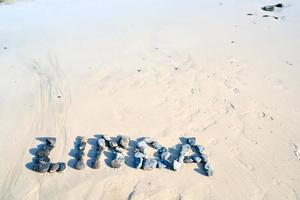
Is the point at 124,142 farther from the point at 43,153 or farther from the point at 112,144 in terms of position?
the point at 43,153

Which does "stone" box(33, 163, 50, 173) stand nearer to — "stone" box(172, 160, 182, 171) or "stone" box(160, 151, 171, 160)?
"stone" box(160, 151, 171, 160)

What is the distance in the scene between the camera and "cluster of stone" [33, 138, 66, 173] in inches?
196

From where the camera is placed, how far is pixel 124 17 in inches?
378

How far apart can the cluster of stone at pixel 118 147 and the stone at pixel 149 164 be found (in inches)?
13.4

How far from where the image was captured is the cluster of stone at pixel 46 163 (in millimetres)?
4969

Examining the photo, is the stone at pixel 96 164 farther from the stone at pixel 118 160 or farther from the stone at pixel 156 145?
the stone at pixel 156 145

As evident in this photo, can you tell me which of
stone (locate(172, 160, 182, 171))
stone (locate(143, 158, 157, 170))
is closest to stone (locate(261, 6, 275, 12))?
stone (locate(172, 160, 182, 171))

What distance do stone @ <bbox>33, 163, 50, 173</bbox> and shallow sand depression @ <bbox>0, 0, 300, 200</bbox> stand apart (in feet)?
0.24

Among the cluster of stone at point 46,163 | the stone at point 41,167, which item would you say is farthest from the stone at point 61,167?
the stone at point 41,167

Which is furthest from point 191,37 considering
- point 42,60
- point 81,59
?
point 42,60

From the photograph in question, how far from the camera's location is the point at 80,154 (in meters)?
5.23

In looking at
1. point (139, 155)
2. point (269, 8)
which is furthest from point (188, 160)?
point (269, 8)

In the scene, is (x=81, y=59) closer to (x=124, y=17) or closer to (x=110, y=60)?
(x=110, y=60)

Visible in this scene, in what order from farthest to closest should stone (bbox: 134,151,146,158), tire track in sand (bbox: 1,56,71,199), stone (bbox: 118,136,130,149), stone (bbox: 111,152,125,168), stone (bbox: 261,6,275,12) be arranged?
1. stone (bbox: 261,6,275,12)
2. stone (bbox: 118,136,130,149)
3. stone (bbox: 134,151,146,158)
4. stone (bbox: 111,152,125,168)
5. tire track in sand (bbox: 1,56,71,199)
